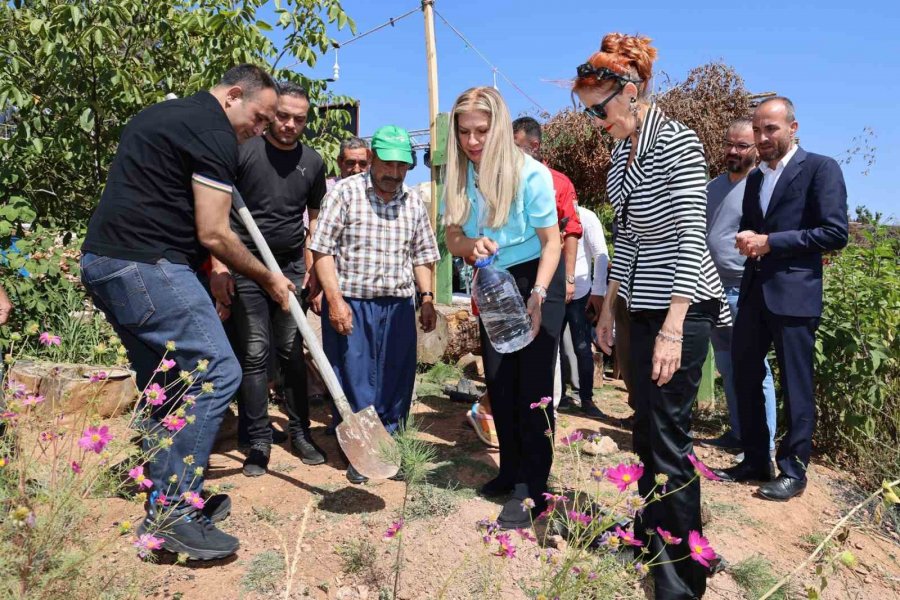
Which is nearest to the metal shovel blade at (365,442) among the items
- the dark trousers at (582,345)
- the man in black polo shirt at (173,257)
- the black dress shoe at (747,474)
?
the man in black polo shirt at (173,257)

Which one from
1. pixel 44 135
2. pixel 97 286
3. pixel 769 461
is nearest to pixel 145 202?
pixel 97 286

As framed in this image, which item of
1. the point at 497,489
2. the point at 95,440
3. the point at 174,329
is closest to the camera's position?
the point at 95,440

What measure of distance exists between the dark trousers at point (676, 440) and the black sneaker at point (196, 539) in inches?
61.8

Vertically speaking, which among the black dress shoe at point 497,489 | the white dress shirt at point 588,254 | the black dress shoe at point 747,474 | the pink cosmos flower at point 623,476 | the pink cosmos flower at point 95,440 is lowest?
the black dress shoe at point 747,474

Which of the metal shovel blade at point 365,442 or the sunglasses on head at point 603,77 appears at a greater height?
the sunglasses on head at point 603,77

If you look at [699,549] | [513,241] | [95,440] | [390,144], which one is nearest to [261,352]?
[390,144]

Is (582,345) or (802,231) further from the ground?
(802,231)

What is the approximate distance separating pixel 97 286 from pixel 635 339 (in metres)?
2.00

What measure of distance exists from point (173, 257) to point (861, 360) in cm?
380

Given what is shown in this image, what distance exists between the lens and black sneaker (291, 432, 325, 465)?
3.81 metres

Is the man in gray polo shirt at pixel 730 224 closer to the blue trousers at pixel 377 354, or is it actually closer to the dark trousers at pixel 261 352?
the blue trousers at pixel 377 354

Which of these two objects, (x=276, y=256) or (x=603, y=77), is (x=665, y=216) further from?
(x=276, y=256)

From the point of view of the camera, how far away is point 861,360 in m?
4.02

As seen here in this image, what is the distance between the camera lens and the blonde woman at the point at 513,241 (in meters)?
2.89
